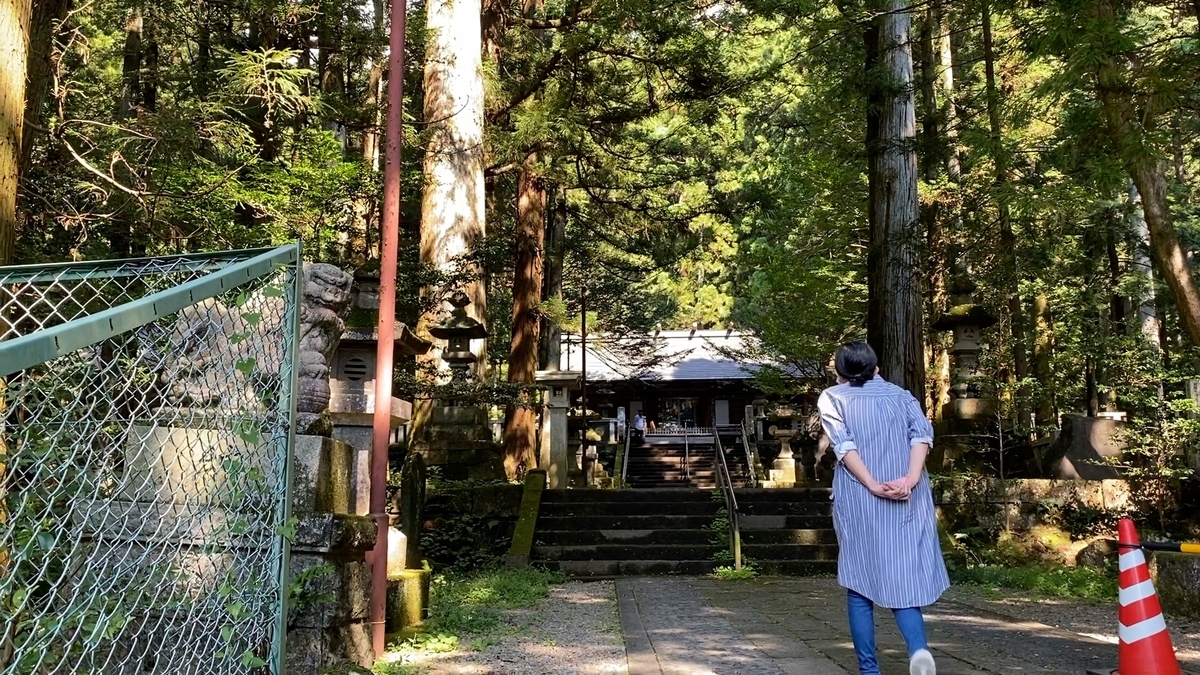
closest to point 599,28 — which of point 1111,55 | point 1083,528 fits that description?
point 1111,55

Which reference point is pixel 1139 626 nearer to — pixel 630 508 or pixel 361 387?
pixel 361 387

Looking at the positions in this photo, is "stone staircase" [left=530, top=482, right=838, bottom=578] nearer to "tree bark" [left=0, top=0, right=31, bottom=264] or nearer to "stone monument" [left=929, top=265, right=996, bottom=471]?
"stone monument" [left=929, top=265, right=996, bottom=471]

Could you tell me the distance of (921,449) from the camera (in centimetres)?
336

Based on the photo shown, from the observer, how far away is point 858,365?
3.51m

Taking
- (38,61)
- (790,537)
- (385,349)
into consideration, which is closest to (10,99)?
(385,349)

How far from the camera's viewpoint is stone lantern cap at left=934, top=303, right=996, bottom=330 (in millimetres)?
11492

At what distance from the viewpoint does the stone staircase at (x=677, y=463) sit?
24609mm

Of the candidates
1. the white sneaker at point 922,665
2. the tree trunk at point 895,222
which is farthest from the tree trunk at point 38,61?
the tree trunk at point 895,222

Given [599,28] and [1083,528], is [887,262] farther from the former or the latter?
[599,28]

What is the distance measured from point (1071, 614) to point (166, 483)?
6443 millimetres

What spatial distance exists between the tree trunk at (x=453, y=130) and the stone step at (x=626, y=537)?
3.15 meters

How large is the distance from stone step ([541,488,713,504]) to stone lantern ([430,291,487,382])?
2126 mm

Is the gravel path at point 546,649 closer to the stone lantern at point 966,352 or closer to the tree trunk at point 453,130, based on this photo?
the tree trunk at point 453,130

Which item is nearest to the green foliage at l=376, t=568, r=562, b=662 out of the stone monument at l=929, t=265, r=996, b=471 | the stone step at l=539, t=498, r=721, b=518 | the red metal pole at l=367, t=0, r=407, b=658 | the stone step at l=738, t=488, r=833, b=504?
the red metal pole at l=367, t=0, r=407, b=658
